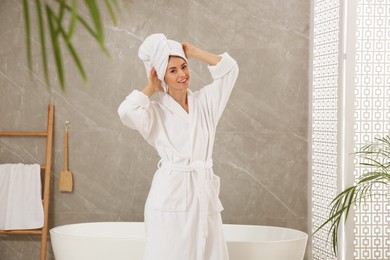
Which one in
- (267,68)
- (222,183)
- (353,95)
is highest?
(267,68)

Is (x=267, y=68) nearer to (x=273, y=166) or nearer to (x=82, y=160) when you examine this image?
(x=273, y=166)

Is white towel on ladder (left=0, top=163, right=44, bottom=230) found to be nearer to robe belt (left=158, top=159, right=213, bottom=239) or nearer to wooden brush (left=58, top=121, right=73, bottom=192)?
wooden brush (left=58, top=121, right=73, bottom=192)

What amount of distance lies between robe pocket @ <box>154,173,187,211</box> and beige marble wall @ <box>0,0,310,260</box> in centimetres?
211

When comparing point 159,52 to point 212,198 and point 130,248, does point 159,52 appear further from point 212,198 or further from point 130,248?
point 130,248

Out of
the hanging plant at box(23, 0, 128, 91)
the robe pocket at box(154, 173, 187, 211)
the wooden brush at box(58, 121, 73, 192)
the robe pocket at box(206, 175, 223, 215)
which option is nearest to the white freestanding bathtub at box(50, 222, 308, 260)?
the wooden brush at box(58, 121, 73, 192)

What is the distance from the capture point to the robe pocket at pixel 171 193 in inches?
116

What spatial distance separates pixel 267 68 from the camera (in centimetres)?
507

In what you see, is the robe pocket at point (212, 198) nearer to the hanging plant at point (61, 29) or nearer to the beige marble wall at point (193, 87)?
the beige marble wall at point (193, 87)

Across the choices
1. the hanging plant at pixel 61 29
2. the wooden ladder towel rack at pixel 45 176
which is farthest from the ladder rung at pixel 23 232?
the hanging plant at pixel 61 29

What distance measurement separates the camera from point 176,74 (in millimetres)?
3025

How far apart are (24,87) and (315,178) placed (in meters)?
2.59

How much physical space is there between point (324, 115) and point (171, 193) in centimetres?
210

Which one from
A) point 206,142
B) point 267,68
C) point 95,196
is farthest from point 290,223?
point 206,142

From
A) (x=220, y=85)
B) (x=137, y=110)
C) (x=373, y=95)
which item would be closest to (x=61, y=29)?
(x=137, y=110)
